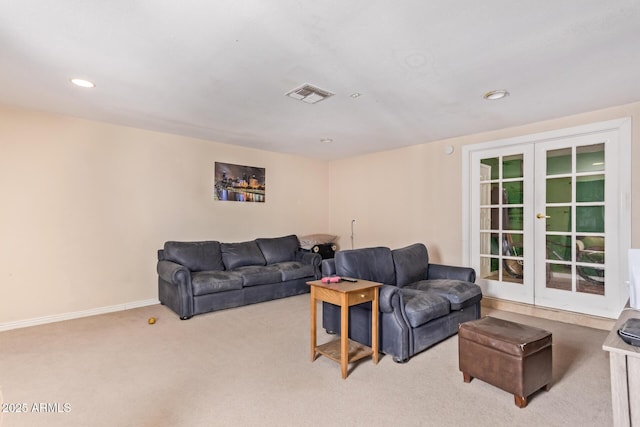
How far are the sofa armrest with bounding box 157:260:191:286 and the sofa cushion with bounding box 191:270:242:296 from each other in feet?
0.36

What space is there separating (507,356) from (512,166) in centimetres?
297

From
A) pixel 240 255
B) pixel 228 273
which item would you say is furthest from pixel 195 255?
pixel 240 255

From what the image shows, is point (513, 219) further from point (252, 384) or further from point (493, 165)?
point (252, 384)

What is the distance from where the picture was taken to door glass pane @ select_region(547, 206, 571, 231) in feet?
12.6

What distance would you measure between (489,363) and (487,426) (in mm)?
454

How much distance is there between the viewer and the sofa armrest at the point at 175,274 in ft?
12.7

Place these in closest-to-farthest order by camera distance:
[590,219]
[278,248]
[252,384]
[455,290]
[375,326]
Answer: [252,384], [375,326], [455,290], [590,219], [278,248]

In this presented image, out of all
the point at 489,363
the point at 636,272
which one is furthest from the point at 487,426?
the point at 636,272

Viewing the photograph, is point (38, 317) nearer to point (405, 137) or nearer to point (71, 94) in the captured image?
point (71, 94)

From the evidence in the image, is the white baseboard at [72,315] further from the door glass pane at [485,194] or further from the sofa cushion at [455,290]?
the door glass pane at [485,194]

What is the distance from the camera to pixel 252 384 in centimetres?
235

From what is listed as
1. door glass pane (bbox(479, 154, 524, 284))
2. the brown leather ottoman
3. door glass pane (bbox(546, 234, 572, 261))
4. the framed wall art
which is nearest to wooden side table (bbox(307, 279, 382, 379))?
the brown leather ottoman

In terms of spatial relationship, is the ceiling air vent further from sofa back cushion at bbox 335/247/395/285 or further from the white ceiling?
sofa back cushion at bbox 335/247/395/285

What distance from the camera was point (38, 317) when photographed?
3695mm
